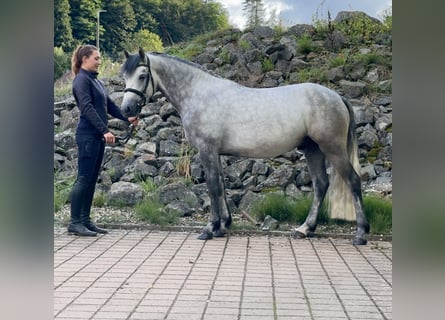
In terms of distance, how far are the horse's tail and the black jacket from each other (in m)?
1.50

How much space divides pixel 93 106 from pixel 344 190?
181 centimetres

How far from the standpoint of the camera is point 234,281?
2766 millimetres

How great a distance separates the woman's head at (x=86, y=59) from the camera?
3.65 meters

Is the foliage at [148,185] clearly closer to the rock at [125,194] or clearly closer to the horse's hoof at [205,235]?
the rock at [125,194]

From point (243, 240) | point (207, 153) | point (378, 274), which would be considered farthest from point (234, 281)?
point (207, 153)

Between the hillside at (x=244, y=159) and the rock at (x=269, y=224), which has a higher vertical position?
the hillside at (x=244, y=159)

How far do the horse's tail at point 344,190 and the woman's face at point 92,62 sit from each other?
1.67 metres

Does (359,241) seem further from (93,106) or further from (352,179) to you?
(93,106)

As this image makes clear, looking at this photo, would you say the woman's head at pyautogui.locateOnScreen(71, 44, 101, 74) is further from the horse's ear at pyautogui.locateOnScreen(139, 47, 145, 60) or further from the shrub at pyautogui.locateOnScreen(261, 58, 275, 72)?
the shrub at pyautogui.locateOnScreen(261, 58, 275, 72)

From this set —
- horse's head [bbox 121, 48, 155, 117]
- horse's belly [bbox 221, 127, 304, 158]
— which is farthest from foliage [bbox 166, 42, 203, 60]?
horse's belly [bbox 221, 127, 304, 158]

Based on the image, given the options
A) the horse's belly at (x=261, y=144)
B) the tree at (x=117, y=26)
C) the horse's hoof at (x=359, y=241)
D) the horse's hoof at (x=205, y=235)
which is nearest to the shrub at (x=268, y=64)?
the horse's belly at (x=261, y=144)
